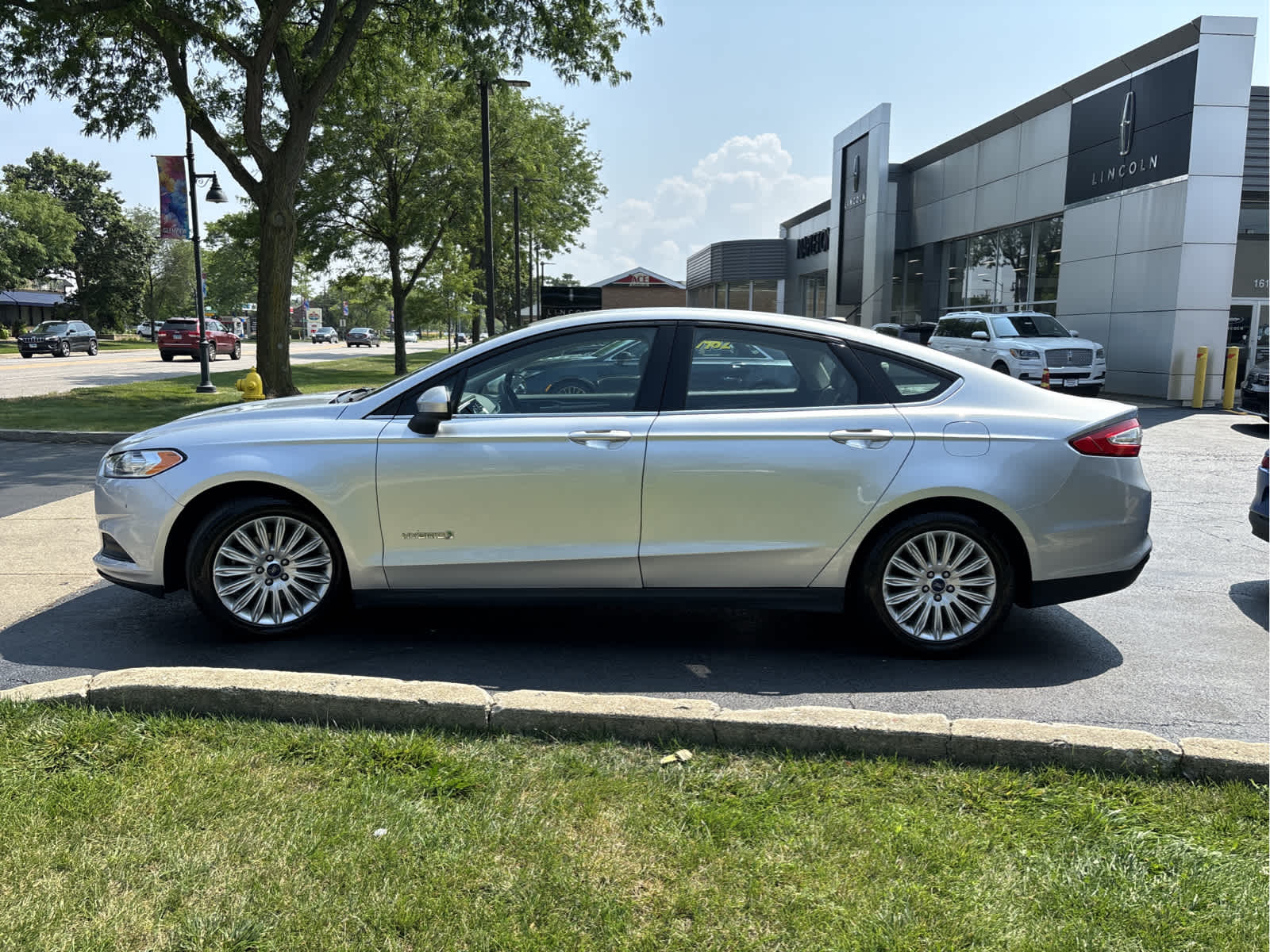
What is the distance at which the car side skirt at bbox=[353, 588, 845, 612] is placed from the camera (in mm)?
4441

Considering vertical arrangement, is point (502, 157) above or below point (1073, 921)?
above

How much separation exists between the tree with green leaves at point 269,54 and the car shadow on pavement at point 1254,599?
14.4 metres

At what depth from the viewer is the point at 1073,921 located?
2.46m

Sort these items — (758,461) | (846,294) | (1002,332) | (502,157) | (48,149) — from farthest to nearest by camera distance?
(48,149) < (846,294) < (502,157) < (1002,332) < (758,461)

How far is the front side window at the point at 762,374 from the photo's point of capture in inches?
177

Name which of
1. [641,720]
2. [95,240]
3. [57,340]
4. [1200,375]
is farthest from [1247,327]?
[95,240]

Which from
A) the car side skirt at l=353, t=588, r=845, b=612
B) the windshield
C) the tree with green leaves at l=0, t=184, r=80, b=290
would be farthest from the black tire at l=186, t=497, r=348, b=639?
the tree with green leaves at l=0, t=184, r=80, b=290

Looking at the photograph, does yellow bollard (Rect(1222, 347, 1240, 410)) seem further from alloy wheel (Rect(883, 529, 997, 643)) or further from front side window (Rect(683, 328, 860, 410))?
front side window (Rect(683, 328, 860, 410))

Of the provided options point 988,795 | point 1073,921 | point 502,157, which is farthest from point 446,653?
point 502,157

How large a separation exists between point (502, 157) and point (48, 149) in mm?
58673

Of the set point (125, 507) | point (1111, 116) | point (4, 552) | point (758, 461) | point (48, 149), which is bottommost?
point (4, 552)

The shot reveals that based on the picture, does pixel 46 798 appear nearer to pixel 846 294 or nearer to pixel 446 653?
pixel 446 653

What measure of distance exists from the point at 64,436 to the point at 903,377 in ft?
39.0

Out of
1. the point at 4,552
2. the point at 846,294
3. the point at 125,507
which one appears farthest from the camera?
the point at 846,294
